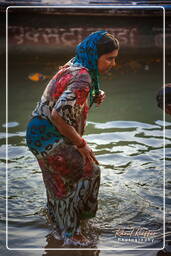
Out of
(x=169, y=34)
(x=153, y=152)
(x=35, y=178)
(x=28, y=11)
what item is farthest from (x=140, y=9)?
(x=35, y=178)

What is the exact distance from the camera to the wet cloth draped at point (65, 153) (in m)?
3.66

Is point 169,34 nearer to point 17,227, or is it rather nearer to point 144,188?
point 144,188

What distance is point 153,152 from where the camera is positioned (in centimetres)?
642

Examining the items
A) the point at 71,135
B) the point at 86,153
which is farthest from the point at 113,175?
the point at 71,135

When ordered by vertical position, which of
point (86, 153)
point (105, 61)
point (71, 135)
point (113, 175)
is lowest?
point (113, 175)

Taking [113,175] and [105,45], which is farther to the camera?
[113,175]

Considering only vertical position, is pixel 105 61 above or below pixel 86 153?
above

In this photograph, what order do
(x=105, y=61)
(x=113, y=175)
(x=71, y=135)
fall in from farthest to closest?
(x=113, y=175) < (x=105, y=61) < (x=71, y=135)

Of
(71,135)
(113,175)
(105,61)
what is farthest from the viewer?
(113,175)

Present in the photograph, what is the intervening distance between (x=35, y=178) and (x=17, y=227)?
1075 millimetres

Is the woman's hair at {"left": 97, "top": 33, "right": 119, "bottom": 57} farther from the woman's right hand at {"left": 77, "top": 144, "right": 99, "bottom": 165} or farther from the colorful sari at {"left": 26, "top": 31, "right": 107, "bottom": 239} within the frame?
the woman's right hand at {"left": 77, "top": 144, "right": 99, "bottom": 165}

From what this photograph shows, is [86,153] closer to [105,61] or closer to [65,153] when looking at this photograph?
[65,153]

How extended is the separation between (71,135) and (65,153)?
0.23 meters

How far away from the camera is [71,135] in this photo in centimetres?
366
